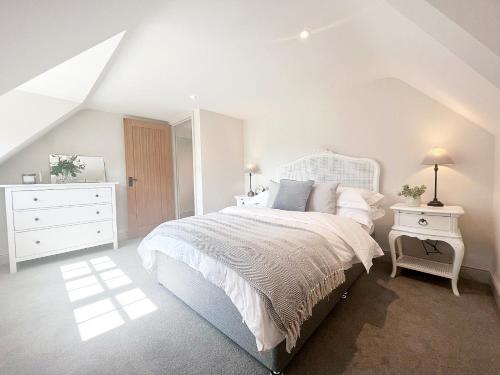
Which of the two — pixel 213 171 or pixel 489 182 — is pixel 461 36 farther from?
pixel 213 171

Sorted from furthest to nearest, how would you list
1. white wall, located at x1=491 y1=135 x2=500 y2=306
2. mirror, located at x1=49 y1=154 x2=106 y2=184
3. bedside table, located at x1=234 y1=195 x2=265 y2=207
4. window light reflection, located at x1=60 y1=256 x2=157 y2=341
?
mirror, located at x1=49 y1=154 x2=106 y2=184, bedside table, located at x1=234 y1=195 x2=265 y2=207, white wall, located at x1=491 y1=135 x2=500 y2=306, window light reflection, located at x1=60 y1=256 x2=157 y2=341

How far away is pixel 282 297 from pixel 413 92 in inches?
107

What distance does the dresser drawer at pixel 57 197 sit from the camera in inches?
99.2

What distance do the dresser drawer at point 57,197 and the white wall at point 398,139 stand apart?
2837 millimetres

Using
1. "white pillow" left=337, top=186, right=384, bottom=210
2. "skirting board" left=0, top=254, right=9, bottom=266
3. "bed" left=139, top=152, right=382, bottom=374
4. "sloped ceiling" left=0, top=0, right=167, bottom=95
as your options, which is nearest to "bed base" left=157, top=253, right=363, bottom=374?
"bed" left=139, top=152, right=382, bottom=374

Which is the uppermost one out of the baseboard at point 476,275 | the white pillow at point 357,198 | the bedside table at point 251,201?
the white pillow at point 357,198

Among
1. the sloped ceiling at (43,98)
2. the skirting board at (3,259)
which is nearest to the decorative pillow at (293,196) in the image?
the sloped ceiling at (43,98)

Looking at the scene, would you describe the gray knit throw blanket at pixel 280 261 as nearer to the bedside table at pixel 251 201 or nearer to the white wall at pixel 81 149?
the bedside table at pixel 251 201

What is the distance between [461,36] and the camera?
0.92 meters

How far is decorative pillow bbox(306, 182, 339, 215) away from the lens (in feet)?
7.52

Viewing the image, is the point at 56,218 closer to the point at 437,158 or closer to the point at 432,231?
the point at 432,231

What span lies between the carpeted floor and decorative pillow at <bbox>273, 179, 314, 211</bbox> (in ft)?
3.23

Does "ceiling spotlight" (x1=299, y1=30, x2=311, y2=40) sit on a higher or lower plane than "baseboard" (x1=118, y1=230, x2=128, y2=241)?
higher

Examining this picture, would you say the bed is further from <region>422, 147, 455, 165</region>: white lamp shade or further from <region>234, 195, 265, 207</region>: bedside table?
<region>422, 147, 455, 165</region>: white lamp shade
